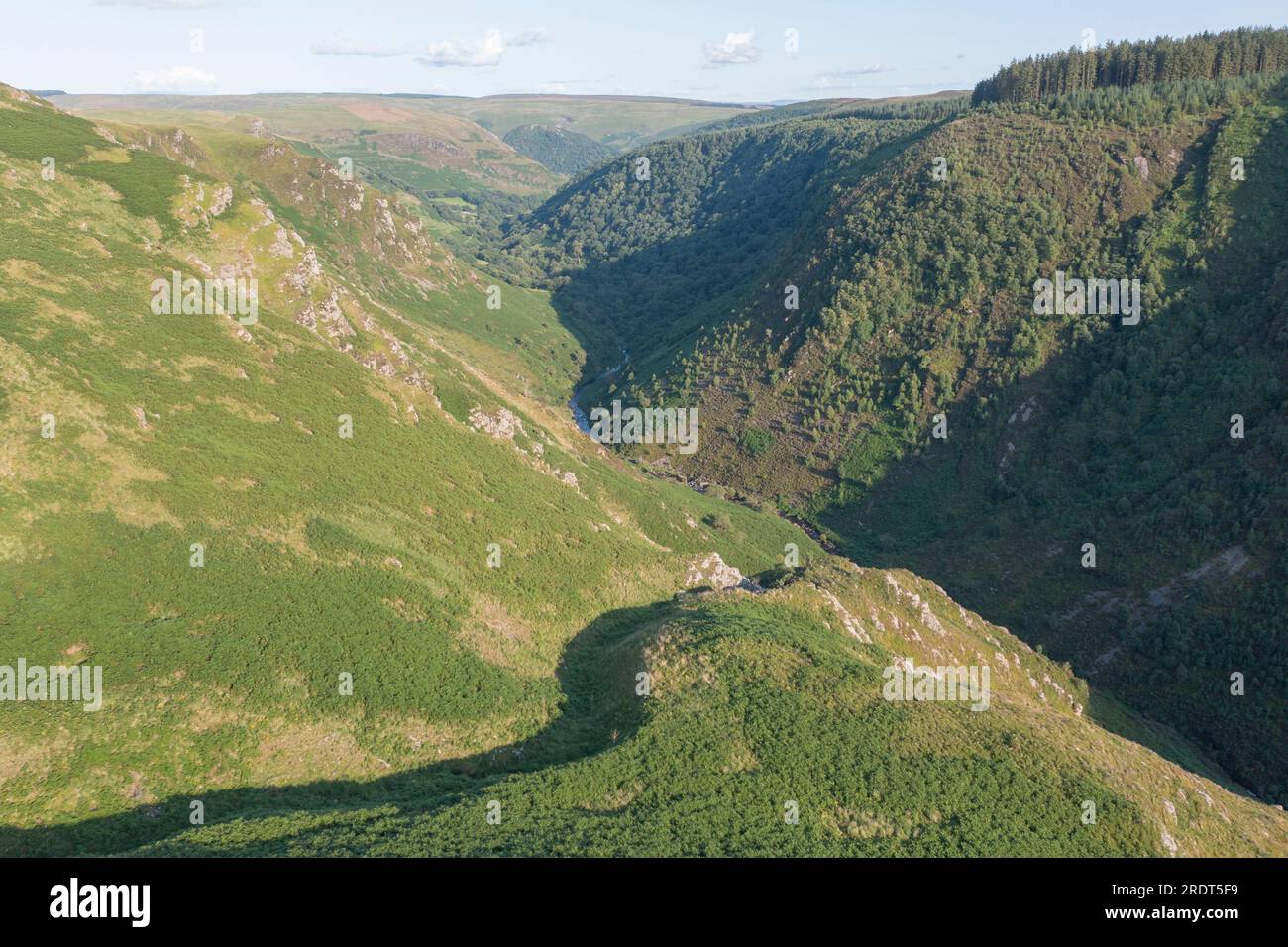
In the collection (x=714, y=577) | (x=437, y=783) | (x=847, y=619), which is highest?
(x=714, y=577)

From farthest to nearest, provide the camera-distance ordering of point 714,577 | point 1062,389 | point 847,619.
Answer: point 1062,389 < point 714,577 < point 847,619

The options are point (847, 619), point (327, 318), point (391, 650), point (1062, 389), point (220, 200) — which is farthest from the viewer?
point (1062, 389)

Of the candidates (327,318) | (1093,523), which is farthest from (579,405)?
(1093,523)

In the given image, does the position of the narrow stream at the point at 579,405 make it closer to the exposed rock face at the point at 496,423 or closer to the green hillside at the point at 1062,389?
the green hillside at the point at 1062,389

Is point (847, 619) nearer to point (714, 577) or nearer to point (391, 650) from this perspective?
point (714, 577)

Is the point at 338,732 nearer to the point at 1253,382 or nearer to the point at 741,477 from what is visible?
the point at 741,477

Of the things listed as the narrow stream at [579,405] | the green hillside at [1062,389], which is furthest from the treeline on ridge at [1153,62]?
the narrow stream at [579,405]
